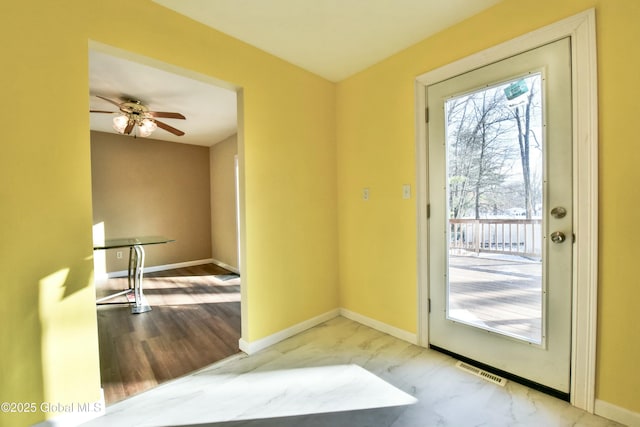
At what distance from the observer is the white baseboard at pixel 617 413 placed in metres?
1.39

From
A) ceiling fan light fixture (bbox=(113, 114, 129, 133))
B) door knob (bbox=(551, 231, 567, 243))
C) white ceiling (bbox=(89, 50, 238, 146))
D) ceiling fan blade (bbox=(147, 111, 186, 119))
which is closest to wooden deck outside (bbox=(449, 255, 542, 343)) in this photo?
door knob (bbox=(551, 231, 567, 243))

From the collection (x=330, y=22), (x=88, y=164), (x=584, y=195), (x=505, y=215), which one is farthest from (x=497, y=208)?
(x=88, y=164)

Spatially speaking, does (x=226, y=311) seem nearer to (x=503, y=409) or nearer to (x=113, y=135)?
(x=503, y=409)

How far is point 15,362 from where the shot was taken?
1.32 metres

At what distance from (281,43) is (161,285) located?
3917 mm

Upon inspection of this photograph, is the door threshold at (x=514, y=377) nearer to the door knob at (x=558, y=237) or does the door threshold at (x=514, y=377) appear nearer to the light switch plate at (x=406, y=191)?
the door knob at (x=558, y=237)

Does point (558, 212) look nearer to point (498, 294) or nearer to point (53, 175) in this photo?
point (498, 294)

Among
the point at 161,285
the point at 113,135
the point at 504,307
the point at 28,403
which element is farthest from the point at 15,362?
the point at 113,135

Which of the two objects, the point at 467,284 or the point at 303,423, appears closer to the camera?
the point at 303,423

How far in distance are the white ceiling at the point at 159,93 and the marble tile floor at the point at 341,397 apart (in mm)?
2211

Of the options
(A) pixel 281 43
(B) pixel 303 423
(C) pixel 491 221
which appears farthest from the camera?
(A) pixel 281 43

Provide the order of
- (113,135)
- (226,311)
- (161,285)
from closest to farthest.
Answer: (226,311), (161,285), (113,135)

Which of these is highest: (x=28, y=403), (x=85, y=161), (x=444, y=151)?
(x=444, y=151)

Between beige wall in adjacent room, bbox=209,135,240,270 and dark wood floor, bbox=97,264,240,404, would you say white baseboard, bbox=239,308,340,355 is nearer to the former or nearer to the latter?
dark wood floor, bbox=97,264,240,404
